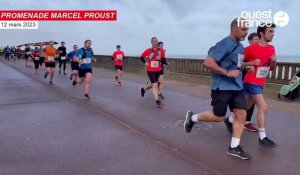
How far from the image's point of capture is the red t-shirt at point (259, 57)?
20.2ft

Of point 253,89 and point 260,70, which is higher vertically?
point 260,70

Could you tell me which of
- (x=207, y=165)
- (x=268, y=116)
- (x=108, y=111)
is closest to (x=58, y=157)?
(x=207, y=165)

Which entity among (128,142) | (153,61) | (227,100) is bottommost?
(128,142)

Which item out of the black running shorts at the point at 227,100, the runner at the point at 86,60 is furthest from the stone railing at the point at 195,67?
the runner at the point at 86,60

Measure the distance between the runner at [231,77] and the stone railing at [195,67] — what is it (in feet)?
5.66

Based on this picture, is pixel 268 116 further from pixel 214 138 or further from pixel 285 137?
pixel 214 138

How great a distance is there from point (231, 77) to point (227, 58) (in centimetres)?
27

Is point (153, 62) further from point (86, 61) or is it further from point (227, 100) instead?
point (227, 100)

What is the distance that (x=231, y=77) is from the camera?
5367 mm

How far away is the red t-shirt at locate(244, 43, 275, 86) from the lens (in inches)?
242

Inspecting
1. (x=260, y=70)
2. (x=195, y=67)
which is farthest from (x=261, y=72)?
(x=195, y=67)

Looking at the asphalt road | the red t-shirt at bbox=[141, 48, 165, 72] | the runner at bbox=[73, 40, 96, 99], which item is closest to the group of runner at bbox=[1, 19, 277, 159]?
the asphalt road

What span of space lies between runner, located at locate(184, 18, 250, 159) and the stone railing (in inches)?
67.9

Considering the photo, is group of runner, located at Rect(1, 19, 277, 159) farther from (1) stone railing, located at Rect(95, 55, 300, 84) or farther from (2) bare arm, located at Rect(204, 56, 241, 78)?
(1) stone railing, located at Rect(95, 55, 300, 84)
